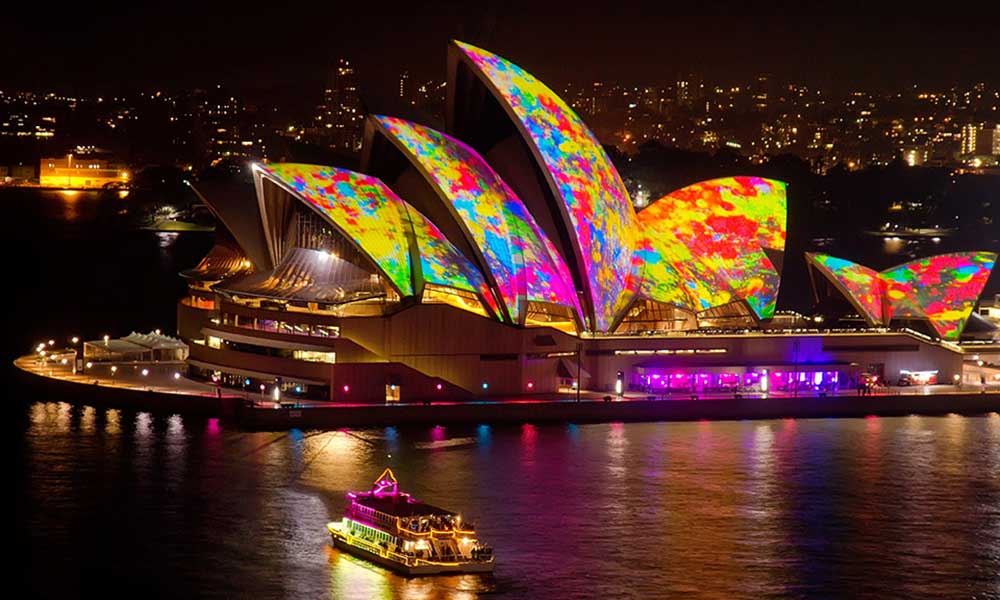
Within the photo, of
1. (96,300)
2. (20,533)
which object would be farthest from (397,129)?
(96,300)

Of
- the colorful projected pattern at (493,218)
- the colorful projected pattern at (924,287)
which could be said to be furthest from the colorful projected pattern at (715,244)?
the colorful projected pattern at (493,218)

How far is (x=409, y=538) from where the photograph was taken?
3052 cm

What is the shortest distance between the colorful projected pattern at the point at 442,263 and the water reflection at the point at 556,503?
4136 mm

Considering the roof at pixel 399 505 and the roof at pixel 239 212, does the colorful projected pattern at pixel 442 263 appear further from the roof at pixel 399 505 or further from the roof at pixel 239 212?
the roof at pixel 399 505

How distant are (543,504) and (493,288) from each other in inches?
460

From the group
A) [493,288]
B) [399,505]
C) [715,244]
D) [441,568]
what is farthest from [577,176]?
[441,568]

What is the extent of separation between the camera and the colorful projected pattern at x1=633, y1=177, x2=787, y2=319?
49250 millimetres

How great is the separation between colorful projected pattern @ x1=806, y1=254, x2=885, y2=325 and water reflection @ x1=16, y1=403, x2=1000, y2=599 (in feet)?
19.3

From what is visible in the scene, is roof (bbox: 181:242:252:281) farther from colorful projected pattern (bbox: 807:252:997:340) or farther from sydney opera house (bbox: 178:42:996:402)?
colorful projected pattern (bbox: 807:252:997:340)

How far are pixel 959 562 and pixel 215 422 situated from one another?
18532 millimetres

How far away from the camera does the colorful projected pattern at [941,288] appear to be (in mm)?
51469

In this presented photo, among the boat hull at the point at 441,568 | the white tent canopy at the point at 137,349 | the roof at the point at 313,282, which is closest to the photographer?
the boat hull at the point at 441,568

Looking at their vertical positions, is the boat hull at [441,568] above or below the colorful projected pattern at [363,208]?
below

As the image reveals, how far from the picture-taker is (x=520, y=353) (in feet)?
150
